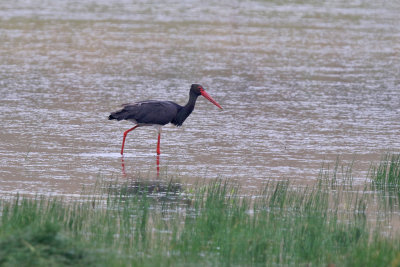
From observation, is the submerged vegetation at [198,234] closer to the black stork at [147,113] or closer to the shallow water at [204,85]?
the shallow water at [204,85]

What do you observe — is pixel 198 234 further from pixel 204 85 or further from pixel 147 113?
pixel 204 85

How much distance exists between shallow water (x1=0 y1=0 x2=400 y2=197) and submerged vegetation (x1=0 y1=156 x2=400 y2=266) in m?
1.99

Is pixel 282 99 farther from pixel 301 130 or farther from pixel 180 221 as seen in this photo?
pixel 180 221

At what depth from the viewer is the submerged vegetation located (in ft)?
23.9

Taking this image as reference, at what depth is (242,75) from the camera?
24.5 meters

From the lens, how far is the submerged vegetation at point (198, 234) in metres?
7.29

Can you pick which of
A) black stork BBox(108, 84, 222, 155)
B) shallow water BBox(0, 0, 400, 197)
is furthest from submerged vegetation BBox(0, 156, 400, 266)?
black stork BBox(108, 84, 222, 155)

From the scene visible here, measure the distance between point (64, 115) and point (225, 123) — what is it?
345 centimetres

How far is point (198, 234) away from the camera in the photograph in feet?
28.1

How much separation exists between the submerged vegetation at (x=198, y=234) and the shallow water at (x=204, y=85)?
199cm

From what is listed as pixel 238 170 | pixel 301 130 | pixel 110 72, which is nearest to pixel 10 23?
pixel 110 72

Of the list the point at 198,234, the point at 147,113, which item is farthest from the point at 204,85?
the point at 198,234

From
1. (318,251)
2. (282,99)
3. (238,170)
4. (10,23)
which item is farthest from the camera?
(10,23)

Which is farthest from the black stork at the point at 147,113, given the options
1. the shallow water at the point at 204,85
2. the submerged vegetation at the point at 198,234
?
the submerged vegetation at the point at 198,234
